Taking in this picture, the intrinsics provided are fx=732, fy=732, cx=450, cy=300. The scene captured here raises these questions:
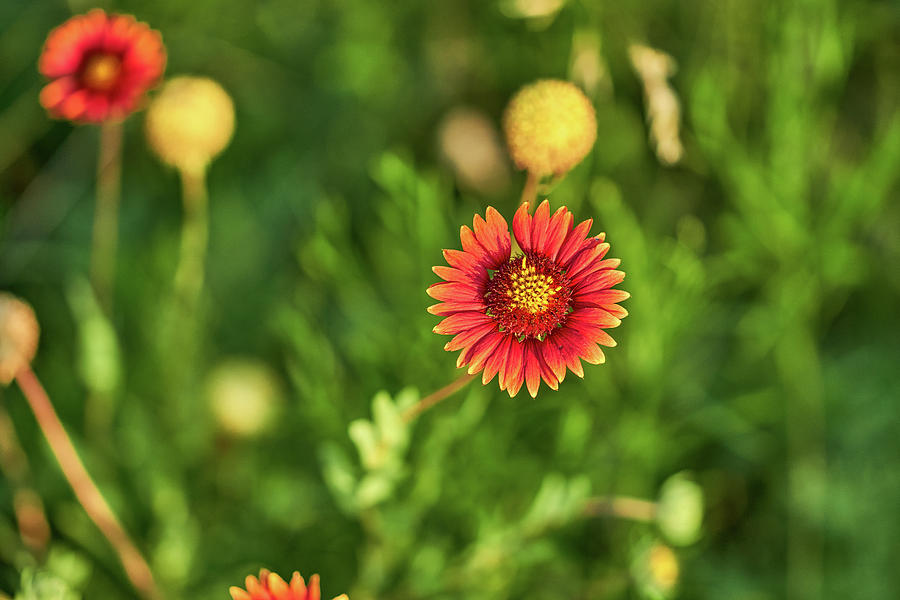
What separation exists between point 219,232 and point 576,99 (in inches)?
32.3

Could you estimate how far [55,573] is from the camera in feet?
3.16

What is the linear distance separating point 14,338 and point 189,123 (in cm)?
39

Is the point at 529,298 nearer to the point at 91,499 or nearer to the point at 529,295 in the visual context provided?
the point at 529,295

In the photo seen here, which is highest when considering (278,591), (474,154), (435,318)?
(474,154)

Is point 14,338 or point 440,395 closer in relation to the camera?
point 440,395

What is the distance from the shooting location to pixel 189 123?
1.10 m

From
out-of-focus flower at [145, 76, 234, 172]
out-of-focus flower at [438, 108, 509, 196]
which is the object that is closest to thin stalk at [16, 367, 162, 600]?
out-of-focus flower at [145, 76, 234, 172]

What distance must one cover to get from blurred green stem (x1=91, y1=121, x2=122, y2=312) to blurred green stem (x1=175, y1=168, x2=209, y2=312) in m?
0.13

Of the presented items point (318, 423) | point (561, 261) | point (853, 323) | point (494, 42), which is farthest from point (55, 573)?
point (853, 323)

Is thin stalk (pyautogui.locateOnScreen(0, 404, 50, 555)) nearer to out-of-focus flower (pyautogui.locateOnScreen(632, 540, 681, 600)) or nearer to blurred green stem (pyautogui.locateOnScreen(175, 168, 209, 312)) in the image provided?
blurred green stem (pyautogui.locateOnScreen(175, 168, 209, 312))

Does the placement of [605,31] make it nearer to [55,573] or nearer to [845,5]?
[845,5]

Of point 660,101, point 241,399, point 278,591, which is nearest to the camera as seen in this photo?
point 278,591

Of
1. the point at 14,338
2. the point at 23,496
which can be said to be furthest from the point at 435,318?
→ the point at 23,496

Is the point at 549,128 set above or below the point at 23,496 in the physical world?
above
